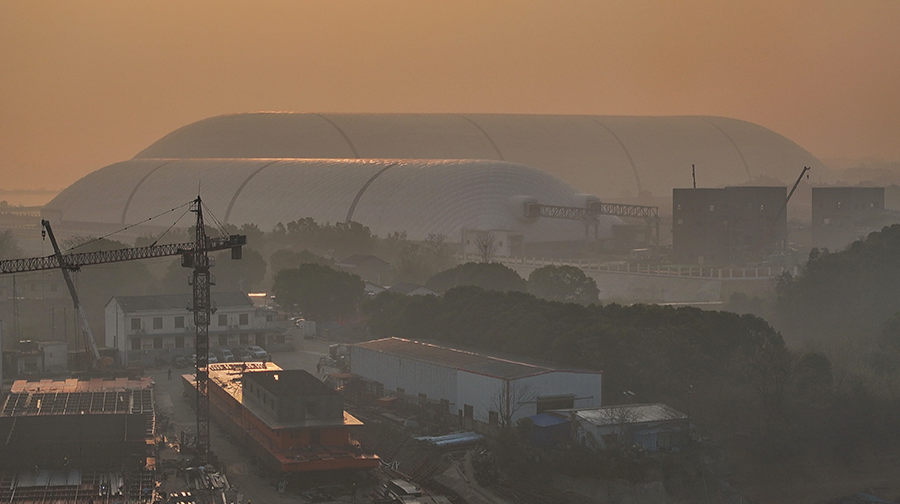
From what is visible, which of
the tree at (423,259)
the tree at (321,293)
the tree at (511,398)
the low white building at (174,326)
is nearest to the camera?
the tree at (511,398)

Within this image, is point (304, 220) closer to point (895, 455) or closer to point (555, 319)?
point (555, 319)

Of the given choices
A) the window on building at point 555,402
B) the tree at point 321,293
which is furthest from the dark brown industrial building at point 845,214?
the window on building at point 555,402

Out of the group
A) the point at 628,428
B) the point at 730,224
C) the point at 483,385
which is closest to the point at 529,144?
the point at 730,224

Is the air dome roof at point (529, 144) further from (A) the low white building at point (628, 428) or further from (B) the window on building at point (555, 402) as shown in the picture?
(A) the low white building at point (628, 428)

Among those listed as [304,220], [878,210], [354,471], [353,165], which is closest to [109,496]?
[354,471]

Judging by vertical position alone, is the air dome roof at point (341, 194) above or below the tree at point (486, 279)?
above
